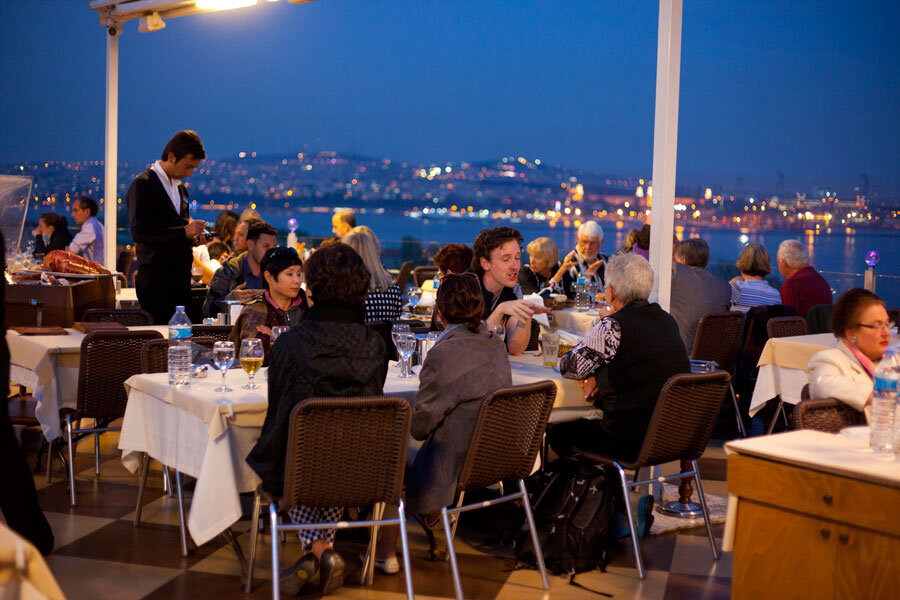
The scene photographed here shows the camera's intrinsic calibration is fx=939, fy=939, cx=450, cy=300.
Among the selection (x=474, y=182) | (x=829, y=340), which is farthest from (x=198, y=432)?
(x=474, y=182)

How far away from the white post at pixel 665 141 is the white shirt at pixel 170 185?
318cm

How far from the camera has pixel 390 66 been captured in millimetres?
33500

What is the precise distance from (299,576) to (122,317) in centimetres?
281

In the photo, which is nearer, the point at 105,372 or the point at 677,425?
the point at 677,425

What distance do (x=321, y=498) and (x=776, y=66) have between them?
81.9 feet

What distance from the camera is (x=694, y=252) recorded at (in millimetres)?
7277

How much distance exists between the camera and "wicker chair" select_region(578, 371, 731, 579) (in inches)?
156

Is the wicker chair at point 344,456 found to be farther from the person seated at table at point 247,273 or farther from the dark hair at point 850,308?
the person seated at table at point 247,273

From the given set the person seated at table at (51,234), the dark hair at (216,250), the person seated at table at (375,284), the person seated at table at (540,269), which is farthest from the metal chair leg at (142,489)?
the person seated at table at (51,234)

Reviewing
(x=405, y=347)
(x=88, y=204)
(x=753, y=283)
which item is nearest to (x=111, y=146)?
(x=88, y=204)

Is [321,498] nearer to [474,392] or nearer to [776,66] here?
[474,392]

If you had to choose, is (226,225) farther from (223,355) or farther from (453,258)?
(223,355)

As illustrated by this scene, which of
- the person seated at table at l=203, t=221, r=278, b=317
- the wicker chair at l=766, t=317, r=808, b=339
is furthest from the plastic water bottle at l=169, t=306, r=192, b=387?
the wicker chair at l=766, t=317, r=808, b=339

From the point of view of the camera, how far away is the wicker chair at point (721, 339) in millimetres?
6398
